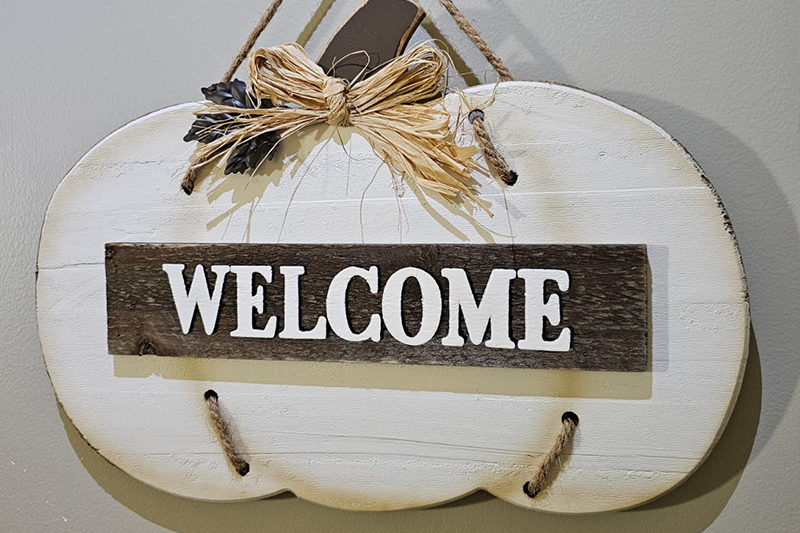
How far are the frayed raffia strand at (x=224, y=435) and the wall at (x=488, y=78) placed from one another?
7cm

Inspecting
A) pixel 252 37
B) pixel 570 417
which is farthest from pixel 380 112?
pixel 570 417

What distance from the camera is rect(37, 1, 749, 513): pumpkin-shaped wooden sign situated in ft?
1.55

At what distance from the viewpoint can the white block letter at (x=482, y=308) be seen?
1.58ft

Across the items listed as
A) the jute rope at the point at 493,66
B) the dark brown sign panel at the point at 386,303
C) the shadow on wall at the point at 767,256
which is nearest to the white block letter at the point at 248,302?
the dark brown sign panel at the point at 386,303

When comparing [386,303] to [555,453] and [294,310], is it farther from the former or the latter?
[555,453]

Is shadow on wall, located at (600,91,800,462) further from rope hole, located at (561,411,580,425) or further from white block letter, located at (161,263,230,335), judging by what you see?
white block letter, located at (161,263,230,335)

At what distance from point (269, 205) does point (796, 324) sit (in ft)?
1.63

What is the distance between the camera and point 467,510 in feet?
1.80

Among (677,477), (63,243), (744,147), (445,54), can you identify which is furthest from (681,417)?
(63,243)

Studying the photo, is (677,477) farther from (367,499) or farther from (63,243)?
(63,243)

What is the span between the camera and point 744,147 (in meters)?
0.51

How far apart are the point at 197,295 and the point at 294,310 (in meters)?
0.10

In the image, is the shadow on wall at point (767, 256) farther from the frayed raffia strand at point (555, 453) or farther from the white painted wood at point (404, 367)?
the frayed raffia strand at point (555, 453)

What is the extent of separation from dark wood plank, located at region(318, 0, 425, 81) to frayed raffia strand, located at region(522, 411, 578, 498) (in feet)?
1.20
